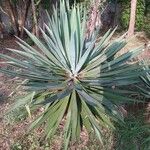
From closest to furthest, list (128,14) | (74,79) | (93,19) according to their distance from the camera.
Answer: (74,79)
(93,19)
(128,14)

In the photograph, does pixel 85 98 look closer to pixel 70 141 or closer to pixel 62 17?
pixel 70 141

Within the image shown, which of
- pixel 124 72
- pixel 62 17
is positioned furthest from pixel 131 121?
pixel 62 17

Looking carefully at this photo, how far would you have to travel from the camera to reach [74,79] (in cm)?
565

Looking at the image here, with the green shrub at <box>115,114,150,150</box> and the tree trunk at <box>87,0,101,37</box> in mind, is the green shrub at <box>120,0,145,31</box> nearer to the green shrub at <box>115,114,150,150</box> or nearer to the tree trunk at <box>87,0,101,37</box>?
the tree trunk at <box>87,0,101,37</box>

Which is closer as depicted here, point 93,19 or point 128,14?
point 93,19

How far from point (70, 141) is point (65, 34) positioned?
1.66m

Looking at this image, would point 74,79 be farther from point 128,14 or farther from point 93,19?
point 128,14

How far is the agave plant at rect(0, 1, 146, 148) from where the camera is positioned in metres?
5.36

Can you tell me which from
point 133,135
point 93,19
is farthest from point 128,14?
point 133,135

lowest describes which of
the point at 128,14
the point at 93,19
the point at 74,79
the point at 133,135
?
A: the point at 133,135

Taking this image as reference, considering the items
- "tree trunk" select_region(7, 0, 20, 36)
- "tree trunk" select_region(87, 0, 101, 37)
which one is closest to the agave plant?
"tree trunk" select_region(87, 0, 101, 37)

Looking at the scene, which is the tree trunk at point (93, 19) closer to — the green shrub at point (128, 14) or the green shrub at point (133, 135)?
the green shrub at point (133, 135)

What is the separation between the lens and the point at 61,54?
5883mm

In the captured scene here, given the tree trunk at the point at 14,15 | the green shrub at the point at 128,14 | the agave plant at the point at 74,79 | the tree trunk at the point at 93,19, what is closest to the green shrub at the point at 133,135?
the agave plant at the point at 74,79
